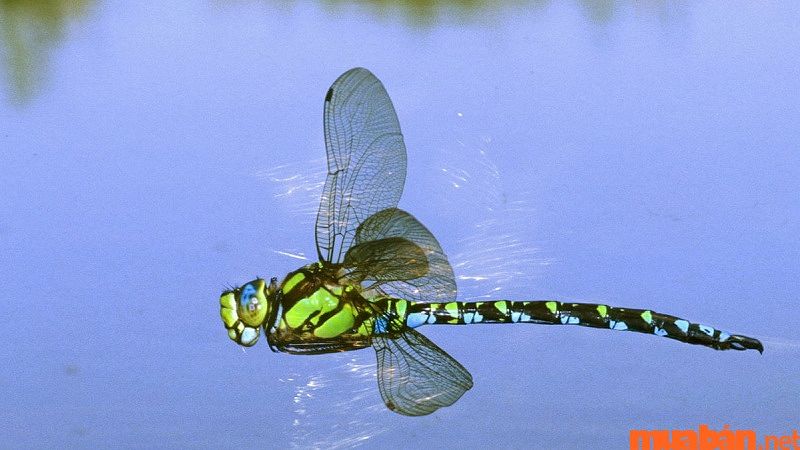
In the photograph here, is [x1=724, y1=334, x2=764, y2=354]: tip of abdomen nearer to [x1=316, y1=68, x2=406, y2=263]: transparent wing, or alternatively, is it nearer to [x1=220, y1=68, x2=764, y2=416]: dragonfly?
[x1=220, y1=68, x2=764, y2=416]: dragonfly

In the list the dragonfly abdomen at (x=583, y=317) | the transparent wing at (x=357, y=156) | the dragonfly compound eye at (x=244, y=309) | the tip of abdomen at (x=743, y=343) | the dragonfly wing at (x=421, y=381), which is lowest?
the dragonfly wing at (x=421, y=381)

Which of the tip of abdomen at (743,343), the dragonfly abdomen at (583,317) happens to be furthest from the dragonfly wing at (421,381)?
the tip of abdomen at (743,343)

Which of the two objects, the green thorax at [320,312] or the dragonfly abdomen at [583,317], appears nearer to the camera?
the green thorax at [320,312]

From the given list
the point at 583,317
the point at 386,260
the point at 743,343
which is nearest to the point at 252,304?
the point at 386,260

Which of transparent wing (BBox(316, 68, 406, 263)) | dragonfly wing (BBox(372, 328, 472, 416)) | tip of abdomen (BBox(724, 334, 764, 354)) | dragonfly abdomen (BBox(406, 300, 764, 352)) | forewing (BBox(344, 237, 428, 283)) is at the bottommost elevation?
dragonfly wing (BBox(372, 328, 472, 416))

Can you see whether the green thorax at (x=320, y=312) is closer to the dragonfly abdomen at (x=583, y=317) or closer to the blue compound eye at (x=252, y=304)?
the blue compound eye at (x=252, y=304)

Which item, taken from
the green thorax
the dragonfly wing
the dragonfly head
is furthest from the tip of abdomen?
the dragonfly head

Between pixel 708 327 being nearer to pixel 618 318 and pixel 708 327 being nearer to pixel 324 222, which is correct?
pixel 618 318

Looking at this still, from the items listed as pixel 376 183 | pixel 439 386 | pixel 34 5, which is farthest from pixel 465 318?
pixel 34 5
